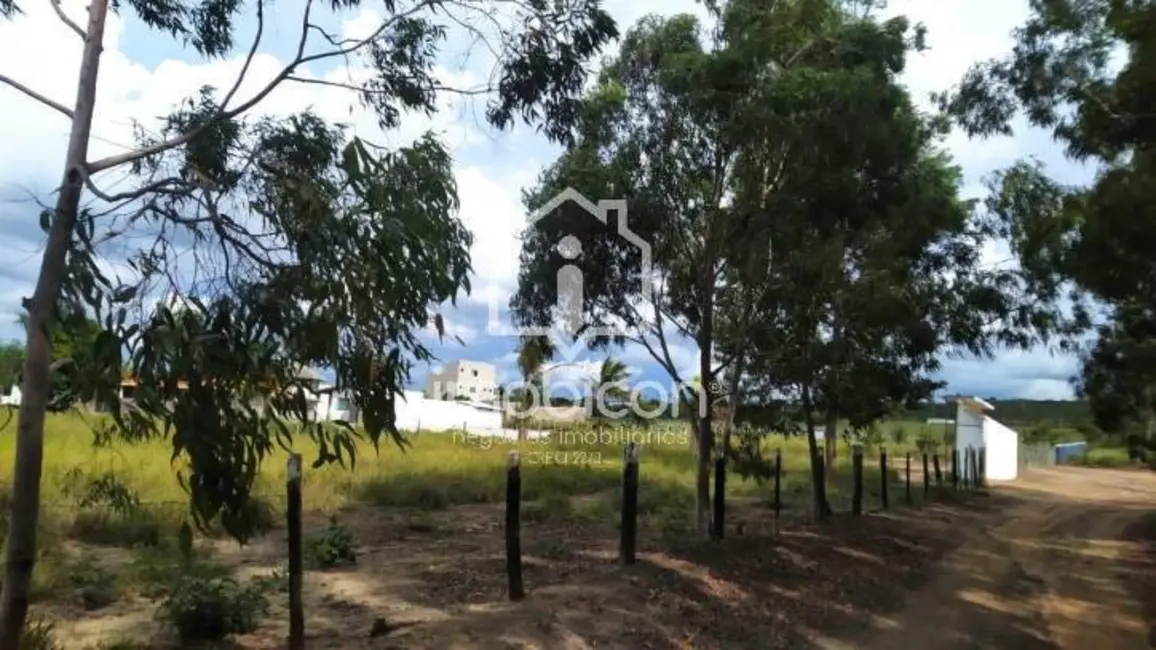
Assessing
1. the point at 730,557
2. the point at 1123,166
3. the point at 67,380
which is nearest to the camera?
the point at 67,380

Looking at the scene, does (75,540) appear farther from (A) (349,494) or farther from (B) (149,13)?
(B) (149,13)

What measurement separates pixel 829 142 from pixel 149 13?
7597 mm

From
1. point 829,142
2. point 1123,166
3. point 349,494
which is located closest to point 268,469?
point 349,494

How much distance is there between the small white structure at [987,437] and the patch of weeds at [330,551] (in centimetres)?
3336

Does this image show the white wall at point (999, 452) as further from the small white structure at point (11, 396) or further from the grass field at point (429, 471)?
the small white structure at point (11, 396)

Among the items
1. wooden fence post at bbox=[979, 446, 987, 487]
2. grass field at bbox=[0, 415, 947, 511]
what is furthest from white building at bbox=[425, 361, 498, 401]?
wooden fence post at bbox=[979, 446, 987, 487]

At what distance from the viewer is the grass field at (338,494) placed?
9688 millimetres

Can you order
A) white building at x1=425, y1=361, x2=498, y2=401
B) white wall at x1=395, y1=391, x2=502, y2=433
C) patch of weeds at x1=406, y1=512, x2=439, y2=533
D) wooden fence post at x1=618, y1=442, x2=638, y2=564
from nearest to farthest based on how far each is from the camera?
wooden fence post at x1=618, y1=442, x2=638, y2=564 < patch of weeds at x1=406, y1=512, x2=439, y2=533 < white building at x1=425, y1=361, x2=498, y2=401 < white wall at x1=395, y1=391, x2=502, y2=433

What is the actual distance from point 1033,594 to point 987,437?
3182 centimetres

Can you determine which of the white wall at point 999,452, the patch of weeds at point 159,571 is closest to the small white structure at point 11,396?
the patch of weeds at point 159,571

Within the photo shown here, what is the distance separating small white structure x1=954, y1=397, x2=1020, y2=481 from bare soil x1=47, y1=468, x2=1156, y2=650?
2436cm

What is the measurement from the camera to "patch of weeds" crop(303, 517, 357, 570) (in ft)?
38.6

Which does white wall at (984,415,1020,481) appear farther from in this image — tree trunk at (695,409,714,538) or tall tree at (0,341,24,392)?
tall tree at (0,341,24,392)

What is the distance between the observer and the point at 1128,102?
9.33m
